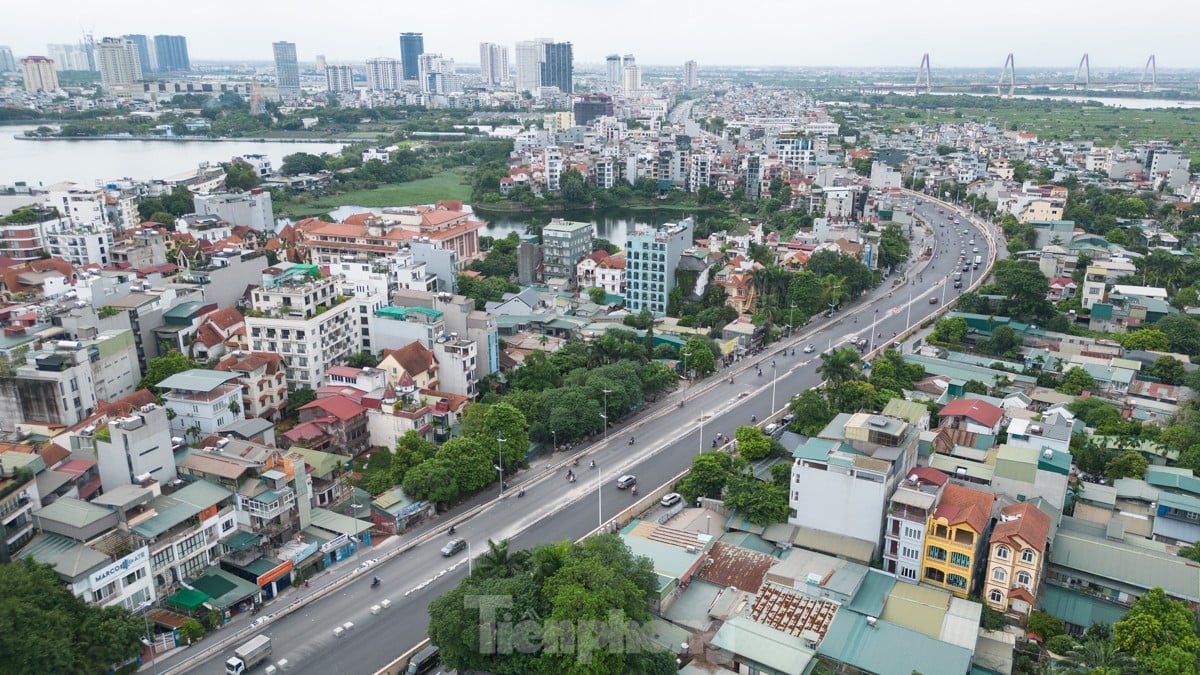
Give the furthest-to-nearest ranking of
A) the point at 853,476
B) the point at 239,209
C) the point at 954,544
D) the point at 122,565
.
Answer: the point at 239,209 → the point at 853,476 → the point at 954,544 → the point at 122,565

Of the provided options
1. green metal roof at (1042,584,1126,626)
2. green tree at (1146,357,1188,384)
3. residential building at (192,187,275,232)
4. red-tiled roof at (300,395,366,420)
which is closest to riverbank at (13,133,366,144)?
residential building at (192,187,275,232)

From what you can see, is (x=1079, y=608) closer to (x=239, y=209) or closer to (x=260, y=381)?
(x=260, y=381)

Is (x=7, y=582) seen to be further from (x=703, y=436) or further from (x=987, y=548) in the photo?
(x=987, y=548)

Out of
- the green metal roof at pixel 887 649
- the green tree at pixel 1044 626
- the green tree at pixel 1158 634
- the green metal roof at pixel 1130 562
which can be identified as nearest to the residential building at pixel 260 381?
the green metal roof at pixel 887 649

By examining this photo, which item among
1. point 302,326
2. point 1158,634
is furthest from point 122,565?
point 1158,634

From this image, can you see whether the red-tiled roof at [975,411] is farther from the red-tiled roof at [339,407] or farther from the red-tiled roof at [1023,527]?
the red-tiled roof at [339,407]

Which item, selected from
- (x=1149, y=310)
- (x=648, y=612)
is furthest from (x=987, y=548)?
(x=1149, y=310)
